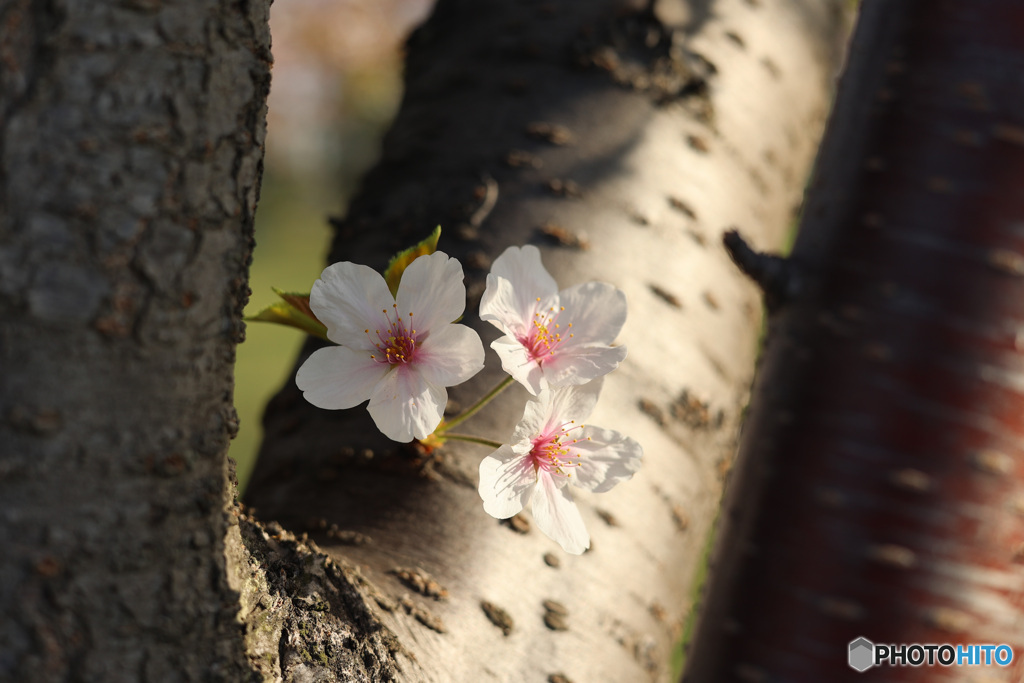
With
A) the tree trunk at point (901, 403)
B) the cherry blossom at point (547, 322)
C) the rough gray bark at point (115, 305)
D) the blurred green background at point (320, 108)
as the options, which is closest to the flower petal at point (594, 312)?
the cherry blossom at point (547, 322)

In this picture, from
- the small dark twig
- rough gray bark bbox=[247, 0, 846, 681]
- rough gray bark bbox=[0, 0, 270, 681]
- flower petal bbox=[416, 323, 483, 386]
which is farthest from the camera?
the small dark twig

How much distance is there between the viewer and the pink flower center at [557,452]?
44cm

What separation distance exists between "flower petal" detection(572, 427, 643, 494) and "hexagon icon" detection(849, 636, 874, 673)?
35 centimetres

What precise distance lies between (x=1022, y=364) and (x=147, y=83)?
0.75 m

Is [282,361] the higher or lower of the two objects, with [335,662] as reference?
lower

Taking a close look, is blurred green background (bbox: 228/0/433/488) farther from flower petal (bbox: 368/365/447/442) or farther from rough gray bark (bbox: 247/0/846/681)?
flower petal (bbox: 368/365/447/442)

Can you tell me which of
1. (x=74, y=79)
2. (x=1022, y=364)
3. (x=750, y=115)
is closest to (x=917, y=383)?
(x=1022, y=364)

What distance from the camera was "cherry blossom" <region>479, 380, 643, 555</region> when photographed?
1.36 ft

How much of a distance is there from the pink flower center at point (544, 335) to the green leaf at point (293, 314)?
144 mm

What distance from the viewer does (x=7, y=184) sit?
0.91 ft

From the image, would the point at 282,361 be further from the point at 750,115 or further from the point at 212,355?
the point at 212,355

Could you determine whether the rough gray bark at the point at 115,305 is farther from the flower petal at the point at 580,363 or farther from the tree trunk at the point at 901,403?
the tree trunk at the point at 901,403

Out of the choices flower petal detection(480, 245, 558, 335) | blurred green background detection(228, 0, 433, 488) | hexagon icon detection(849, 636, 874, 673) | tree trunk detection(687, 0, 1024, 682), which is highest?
flower petal detection(480, 245, 558, 335)

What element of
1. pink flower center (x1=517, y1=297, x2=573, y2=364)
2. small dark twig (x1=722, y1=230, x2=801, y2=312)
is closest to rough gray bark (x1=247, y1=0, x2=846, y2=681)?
small dark twig (x1=722, y1=230, x2=801, y2=312)
